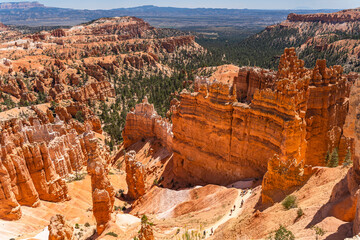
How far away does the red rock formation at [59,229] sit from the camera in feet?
50.1

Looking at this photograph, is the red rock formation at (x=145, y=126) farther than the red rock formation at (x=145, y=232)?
Yes

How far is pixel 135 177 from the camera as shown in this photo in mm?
29547

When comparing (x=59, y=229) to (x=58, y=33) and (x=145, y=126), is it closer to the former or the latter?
(x=145, y=126)

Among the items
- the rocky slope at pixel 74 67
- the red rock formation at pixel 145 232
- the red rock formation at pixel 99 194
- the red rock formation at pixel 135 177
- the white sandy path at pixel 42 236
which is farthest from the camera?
the rocky slope at pixel 74 67

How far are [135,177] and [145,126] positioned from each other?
14.5 metres

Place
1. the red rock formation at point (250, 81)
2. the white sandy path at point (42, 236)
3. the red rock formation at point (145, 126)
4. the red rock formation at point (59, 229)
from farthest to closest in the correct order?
the red rock formation at point (250, 81), the red rock formation at point (145, 126), the white sandy path at point (42, 236), the red rock formation at point (59, 229)

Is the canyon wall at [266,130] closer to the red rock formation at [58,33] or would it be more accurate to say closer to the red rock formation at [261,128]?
the red rock formation at [261,128]

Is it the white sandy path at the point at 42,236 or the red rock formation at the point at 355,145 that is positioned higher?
the red rock formation at the point at 355,145

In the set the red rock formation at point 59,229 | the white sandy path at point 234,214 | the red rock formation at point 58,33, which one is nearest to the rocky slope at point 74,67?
the red rock formation at point 58,33

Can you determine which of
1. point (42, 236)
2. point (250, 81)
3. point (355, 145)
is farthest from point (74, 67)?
point (355, 145)

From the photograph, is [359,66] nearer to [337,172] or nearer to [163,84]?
[163,84]

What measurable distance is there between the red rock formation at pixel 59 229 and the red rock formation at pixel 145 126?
22.4m

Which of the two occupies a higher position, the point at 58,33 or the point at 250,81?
the point at 58,33

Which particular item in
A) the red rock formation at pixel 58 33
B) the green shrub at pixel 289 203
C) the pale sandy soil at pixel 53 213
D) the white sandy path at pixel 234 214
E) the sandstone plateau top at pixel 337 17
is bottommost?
the pale sandy soil at pixel 53 213
